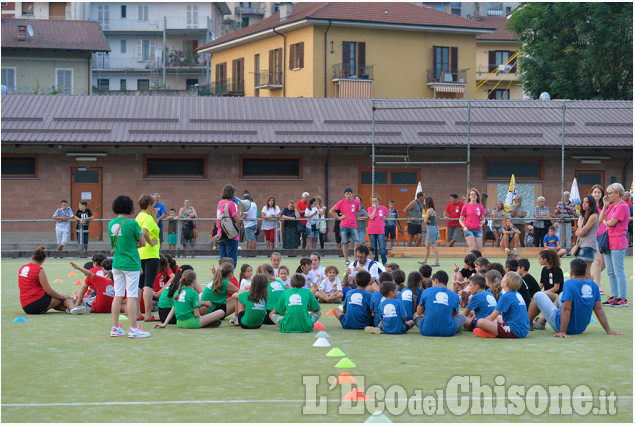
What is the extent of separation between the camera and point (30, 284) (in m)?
13.3

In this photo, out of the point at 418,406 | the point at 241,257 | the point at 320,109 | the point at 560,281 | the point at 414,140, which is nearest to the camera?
the point at 418,406

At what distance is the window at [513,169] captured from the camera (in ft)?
111

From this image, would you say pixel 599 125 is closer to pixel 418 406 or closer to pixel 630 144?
pixel 630 144

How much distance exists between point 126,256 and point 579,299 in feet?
18.3

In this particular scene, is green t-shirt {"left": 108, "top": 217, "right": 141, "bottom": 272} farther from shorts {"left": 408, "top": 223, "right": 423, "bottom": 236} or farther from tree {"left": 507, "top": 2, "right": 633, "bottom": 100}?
tree {"left": 507, "top": 2, "right": 633, "bottom": 100}

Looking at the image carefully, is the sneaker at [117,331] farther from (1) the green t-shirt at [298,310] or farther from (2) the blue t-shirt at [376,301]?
(2) the blue t-shirt at [376,301]

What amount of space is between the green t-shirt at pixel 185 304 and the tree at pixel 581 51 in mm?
42659

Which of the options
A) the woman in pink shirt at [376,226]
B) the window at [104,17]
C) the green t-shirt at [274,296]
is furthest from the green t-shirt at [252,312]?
the window at [104,17]

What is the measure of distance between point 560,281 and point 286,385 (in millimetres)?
6017

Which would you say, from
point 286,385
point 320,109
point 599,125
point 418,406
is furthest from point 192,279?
point 599,125

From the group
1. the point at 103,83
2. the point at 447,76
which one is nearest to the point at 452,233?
the point at 447,76

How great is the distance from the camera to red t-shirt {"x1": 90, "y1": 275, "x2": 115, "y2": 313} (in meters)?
13.7

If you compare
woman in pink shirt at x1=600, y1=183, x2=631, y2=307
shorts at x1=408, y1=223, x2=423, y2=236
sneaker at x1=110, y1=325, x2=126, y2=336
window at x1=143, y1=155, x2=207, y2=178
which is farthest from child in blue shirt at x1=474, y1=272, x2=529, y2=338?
window at x1=143, y1=155, x2=207, y2=178

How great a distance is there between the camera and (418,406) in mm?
7398
